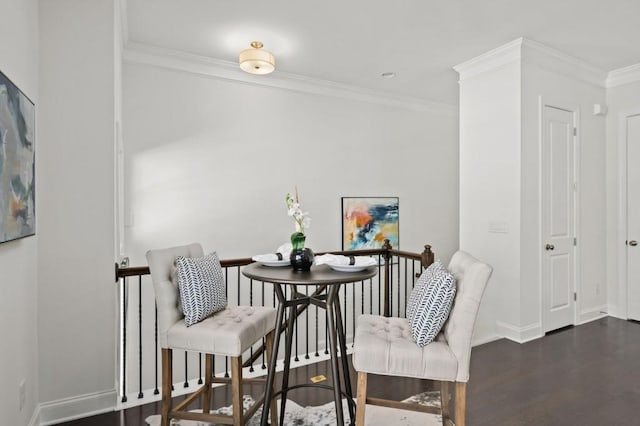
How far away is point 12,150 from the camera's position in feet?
5.52

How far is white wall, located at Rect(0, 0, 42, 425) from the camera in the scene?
1.70 meters

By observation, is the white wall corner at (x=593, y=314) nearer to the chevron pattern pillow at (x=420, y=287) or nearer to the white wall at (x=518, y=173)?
the white wall at (x=518, y=173)

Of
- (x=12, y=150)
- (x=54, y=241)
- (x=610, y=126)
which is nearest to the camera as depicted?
(x=12, y=150)

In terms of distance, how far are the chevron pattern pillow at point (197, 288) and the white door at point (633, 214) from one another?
449 centimetres

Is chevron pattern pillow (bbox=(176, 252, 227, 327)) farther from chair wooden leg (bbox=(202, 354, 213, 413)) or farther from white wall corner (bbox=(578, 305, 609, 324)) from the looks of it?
white wall corner (bbox=(578, 305, 609, 324))

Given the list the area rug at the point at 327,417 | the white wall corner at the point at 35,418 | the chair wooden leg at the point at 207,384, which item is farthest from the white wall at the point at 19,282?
the chair wooden leg at the point at 207,384

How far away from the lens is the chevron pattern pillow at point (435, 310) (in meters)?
1.84

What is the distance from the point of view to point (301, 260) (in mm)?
2141

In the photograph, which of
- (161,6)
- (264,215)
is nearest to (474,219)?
(264,215)

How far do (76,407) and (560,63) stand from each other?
194 inches

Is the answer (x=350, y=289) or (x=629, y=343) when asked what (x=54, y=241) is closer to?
(x=350, y=289)

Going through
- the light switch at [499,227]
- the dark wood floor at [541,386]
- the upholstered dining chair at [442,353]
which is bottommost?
the dark wood floor at [541,386]

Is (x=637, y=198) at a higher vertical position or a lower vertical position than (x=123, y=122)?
lower

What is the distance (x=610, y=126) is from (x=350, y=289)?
11.7 ft
